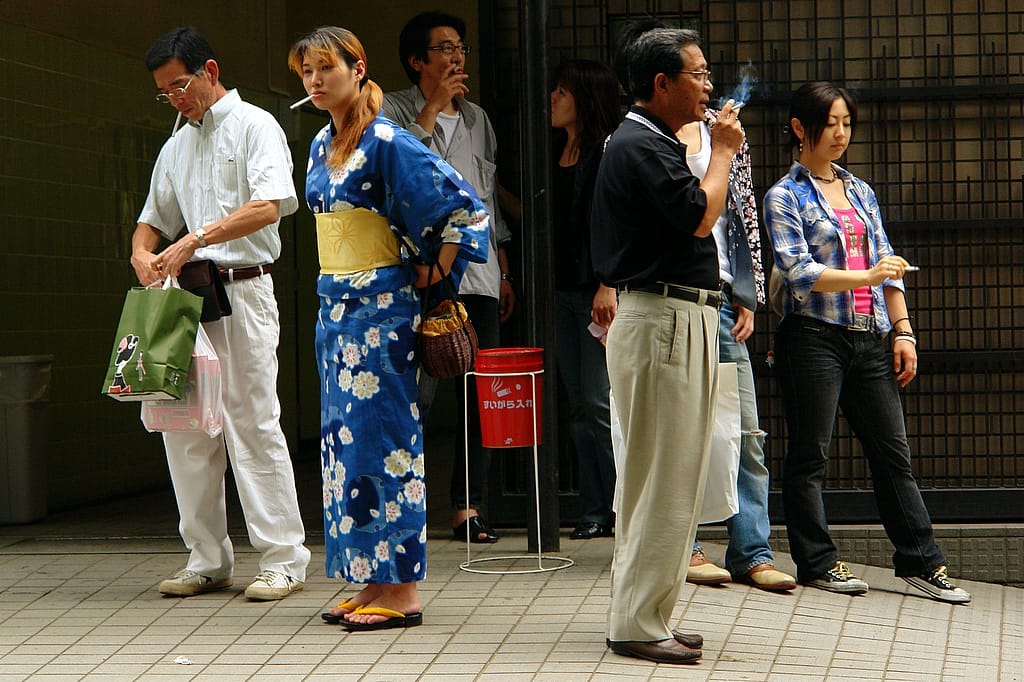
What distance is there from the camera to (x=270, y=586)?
5.22 m

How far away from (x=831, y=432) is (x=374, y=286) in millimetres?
1873

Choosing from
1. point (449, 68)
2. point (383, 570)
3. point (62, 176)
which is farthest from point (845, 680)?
point (62, 176)

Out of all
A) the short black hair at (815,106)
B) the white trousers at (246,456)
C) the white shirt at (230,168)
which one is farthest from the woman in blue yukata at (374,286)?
the short black hair at (815,106)

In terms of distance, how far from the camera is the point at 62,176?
25.6 feet

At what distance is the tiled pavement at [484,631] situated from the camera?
14.0ft

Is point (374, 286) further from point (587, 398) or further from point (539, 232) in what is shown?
point (587, 398)

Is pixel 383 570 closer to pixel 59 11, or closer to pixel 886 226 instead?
pixel 886 226

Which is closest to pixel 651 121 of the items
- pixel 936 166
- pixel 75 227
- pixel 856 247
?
pixel 856 247

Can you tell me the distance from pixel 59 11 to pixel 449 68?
110 inches

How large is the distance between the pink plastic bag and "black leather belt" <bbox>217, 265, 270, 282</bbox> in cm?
24

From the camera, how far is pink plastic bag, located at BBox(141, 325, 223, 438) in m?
5.06

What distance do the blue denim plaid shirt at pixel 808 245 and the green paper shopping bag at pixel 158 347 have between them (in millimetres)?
2111

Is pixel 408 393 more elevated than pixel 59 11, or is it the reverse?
pixel 59 11

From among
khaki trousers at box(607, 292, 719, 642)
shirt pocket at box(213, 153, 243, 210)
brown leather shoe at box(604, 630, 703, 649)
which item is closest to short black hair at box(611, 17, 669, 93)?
khaki trousers at box(607, 292, 719, 642)
